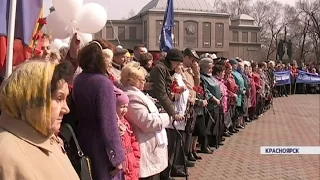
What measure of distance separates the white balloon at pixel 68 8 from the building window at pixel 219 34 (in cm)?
6446

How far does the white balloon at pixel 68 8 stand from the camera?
16.2ft

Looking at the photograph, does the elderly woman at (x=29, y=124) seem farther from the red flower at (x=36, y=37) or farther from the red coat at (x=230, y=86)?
the red coat at (x=230, y=86)

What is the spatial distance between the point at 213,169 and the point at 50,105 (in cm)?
582

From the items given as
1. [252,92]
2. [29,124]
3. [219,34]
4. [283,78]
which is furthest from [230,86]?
[219,34]

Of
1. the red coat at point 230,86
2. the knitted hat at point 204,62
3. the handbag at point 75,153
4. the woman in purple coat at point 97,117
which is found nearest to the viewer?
the handbag at point 75,153

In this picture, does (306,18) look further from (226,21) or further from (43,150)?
(43,150)

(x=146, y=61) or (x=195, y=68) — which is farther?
(x=195, y=68)

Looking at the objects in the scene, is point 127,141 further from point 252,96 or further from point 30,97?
point 252,96

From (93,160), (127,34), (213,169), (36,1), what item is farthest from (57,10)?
(127,34)

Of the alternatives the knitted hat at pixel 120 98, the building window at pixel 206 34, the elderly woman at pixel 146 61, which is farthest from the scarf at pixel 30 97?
the building window at pixel 206 34

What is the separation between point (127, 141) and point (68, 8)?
1695mm

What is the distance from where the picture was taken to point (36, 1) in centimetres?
422

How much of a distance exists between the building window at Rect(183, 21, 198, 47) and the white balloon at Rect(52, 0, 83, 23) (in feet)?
201

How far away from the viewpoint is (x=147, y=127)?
15.8ft
